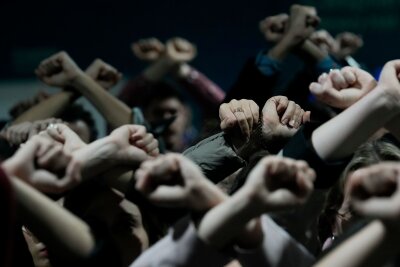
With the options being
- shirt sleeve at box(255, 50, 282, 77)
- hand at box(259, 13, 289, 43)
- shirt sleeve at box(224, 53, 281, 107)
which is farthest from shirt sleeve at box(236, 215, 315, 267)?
hand at box(259, 13, 289, 43)

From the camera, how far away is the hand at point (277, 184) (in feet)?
2.32

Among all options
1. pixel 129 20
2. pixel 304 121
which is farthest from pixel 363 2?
pixel 304 121

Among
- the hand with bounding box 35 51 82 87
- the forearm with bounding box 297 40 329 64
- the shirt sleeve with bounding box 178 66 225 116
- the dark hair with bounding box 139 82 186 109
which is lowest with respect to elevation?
the dark hair with bounding box 139 82 186 109

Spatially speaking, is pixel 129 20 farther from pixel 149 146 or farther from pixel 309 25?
pixel 149 146

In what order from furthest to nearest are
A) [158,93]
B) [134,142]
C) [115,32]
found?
1. [115,32]
2. [158,93]
3. [134,142]

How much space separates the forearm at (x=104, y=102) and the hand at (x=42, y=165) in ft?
2.12

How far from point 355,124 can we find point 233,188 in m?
0.25

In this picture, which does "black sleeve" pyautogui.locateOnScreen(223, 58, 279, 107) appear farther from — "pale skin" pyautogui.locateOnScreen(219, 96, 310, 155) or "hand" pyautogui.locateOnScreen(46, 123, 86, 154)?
"hand" pyautogui.locateOnScreen(46, 123, 86, 154)

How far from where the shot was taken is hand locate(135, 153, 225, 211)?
28.6 inches

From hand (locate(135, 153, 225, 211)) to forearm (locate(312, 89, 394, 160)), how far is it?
0.15 meters

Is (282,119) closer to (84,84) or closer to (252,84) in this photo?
(252,84)

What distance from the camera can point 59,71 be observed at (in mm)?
1500

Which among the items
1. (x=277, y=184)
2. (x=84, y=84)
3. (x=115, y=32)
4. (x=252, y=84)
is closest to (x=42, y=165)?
(x=277, y=184)

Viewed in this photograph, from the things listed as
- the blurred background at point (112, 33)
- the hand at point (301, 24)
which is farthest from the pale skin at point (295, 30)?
the blurred background at point (112, 33)
